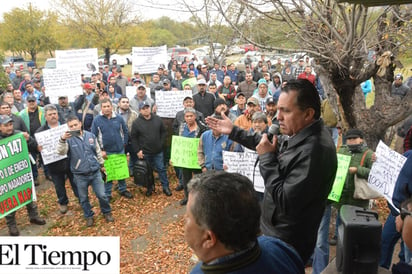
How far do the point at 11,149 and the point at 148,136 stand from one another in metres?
2.44

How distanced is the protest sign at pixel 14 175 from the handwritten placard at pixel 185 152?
2.62 m

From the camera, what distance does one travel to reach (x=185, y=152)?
6879 mm

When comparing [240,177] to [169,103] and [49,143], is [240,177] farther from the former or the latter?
[169,103]

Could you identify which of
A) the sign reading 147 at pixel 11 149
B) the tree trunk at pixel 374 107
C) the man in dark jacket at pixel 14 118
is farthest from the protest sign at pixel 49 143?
the tree trunk at pixel 374 107

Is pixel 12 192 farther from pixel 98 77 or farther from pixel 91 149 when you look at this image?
pixel 98 77

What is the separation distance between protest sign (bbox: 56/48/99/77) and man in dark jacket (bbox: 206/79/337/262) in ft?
27.3

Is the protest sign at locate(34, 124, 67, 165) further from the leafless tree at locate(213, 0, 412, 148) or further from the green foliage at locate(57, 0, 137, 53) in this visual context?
the green foliage at locate(57, 0, 137, 53)

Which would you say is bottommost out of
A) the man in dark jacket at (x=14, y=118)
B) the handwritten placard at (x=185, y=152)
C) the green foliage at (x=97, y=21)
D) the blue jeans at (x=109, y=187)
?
the blue jeans at (x=109, y=187)

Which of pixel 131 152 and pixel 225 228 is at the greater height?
pixel 225 228

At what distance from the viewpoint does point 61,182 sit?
6.78 m

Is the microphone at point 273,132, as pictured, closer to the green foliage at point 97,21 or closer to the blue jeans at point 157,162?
the blue jeans at point 157,162

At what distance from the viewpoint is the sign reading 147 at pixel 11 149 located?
18.8 ft

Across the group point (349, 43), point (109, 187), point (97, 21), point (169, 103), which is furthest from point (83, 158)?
point (97, 21)

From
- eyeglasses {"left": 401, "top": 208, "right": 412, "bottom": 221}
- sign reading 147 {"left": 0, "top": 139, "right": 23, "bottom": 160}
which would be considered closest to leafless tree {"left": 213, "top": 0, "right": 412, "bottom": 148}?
eyeglasses {"left": 401, "top": 208, "right": 412, "bottom": 221}
